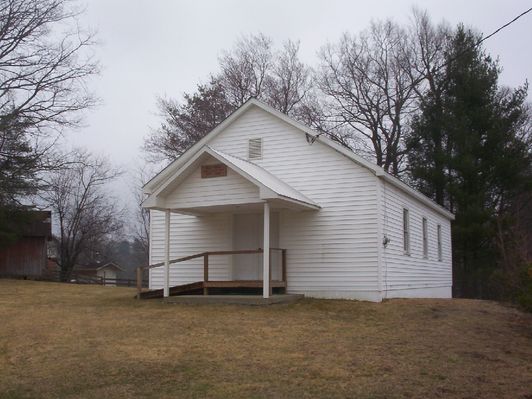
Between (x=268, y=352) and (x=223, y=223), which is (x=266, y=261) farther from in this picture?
(x=268, y=352)

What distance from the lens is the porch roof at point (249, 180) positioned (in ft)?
47.9

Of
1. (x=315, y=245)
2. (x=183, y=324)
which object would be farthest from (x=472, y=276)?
(x=183, y=324)

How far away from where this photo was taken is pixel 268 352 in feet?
31.2

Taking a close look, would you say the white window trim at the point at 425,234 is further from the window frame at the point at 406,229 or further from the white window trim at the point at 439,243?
the window frame at the point at 406,229

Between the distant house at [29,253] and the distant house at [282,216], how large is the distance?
18822 millimetres

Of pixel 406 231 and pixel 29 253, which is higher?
pixel 406 231

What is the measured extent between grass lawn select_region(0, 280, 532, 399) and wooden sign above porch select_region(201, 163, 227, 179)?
137 inches

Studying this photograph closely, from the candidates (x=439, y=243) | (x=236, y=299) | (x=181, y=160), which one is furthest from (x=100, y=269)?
(x=236, y=299)

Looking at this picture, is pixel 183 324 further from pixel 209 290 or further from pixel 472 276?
pixel 472 276

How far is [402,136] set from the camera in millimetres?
37812

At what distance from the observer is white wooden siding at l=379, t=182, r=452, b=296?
1684 cm

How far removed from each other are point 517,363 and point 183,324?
6487 millimetres

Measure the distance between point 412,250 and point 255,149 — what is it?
20.6ft

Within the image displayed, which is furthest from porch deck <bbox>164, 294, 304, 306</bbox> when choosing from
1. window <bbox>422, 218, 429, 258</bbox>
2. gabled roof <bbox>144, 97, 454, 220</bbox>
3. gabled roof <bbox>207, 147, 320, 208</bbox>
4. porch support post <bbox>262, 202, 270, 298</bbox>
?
window <bbox>422, 218, 429, 258</bbox>
